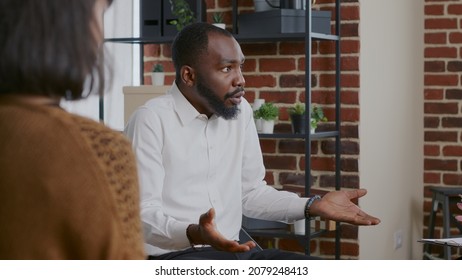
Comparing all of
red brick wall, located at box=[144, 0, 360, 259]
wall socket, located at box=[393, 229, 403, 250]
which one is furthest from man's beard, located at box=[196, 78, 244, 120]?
Answer: wall socket, located at box=[393, 229, 403, 250]

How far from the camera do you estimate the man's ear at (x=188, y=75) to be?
6.70ft

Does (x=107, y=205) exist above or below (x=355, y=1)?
below

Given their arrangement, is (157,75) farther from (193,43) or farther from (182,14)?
(193,43)

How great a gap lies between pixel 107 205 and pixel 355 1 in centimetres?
245

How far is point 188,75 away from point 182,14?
1.03 meters

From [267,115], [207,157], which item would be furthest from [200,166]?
[267,115]

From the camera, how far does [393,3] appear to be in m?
3.21

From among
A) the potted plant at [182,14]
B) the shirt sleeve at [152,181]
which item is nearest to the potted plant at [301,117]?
the potted plant at [182,14]

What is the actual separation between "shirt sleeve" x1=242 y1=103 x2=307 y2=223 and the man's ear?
174 millimetres

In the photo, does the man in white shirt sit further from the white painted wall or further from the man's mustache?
the white painted wall

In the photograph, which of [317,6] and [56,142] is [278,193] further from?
[56,142]
